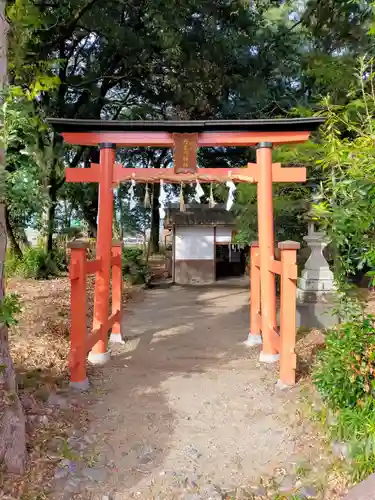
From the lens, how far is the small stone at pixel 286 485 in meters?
2.82

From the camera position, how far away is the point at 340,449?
3.01m

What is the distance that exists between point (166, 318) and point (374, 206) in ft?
21.1

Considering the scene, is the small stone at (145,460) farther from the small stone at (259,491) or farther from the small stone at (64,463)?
the small stone at (259,491)

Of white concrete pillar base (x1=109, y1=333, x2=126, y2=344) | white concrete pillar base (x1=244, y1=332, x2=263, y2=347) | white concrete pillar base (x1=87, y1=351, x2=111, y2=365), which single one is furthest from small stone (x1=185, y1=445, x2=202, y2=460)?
white concrete pillar base (x1=109, y1=333, x2=126, y2=344)

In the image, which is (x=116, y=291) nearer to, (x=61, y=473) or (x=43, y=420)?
(x=43, y=420)

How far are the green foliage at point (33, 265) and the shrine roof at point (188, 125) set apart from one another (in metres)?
7.67

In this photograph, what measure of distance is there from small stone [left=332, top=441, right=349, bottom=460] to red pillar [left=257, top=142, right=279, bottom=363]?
2215 millimetres

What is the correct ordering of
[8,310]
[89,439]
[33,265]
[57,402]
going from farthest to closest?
[33,265] → [57,402] → [89,439] → [8,310]

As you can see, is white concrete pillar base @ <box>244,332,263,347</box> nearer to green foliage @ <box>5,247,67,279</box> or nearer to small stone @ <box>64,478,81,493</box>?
small stone @ <box>64,478,81,493</box>

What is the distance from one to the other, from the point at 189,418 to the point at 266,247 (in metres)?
2.54

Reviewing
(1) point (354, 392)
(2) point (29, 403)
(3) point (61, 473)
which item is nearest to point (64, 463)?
(3) point (61, 473)

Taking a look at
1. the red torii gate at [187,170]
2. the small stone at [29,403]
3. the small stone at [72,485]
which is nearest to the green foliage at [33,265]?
the red torii gate at [187,170]

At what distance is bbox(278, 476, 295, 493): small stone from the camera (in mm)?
2818

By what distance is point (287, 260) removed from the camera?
443cm
